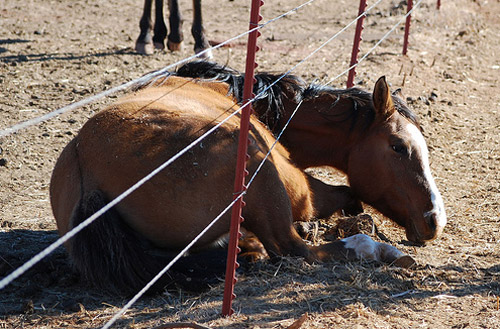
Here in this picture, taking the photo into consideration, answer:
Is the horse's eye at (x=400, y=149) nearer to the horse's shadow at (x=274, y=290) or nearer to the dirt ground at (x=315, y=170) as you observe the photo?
the dirt ground at (x=315, y=170)

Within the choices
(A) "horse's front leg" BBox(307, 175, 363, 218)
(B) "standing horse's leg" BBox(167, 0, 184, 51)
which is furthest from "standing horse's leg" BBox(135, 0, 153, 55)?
(A) "horse's front leg" BBox(307, 175, 363, 218)

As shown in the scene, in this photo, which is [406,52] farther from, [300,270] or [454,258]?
[300,270]

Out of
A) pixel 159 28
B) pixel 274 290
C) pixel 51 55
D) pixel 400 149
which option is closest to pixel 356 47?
pixel 400 149

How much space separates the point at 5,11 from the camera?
948 centimetres

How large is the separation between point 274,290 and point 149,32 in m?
5.43

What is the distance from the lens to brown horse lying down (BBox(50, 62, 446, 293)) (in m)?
3.28

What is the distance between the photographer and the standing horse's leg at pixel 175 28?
26.4 ft

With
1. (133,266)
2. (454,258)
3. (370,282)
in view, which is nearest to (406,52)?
(454,258)

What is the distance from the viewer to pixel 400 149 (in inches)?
161

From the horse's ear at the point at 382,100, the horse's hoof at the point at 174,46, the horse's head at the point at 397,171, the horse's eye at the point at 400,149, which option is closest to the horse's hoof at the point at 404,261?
the horse's head at the point at 397,171

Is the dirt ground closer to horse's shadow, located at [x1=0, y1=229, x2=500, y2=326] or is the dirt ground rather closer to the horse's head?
horse's shadow, located at [x1=0, y1=229, x2=500, y2=326]

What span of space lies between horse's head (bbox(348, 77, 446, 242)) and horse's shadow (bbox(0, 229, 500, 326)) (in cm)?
38

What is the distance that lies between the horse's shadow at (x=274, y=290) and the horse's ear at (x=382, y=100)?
1036 mm

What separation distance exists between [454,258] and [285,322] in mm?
1475
